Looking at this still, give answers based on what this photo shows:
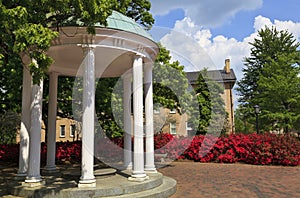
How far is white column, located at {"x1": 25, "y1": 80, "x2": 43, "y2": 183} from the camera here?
698 cm

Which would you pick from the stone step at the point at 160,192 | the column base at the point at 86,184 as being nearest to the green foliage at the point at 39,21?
the column base at the point at 86,184

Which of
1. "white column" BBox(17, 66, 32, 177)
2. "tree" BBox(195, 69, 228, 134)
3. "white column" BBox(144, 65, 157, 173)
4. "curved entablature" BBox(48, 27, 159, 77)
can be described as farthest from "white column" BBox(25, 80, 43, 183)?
"tree" BBox(195, 69, 228, 134)

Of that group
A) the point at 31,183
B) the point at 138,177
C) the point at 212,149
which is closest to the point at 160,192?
the point at 138,177

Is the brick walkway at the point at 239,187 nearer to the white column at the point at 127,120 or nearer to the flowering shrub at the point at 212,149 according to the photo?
the white column at the point at 127,120

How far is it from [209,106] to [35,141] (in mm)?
25211

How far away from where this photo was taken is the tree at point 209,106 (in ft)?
96.3

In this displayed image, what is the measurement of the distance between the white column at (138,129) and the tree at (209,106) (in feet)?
69.9

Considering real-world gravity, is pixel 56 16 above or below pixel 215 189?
above

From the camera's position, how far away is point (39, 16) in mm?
5941

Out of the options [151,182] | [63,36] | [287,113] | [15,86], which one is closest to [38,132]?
[63,36]

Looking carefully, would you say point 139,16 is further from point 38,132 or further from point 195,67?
point 38,132

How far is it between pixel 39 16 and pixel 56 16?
2.63 ft

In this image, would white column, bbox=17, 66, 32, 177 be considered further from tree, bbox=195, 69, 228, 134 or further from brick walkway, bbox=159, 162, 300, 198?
tree, bbox=195, 69, 228, 134

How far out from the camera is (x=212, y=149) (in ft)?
54.6
